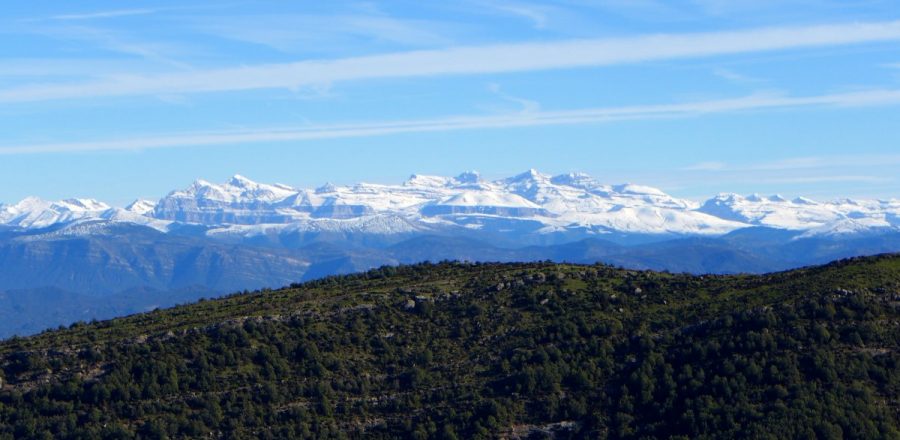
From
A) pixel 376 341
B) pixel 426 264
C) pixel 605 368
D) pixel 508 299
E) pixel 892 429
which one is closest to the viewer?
pixel 892 429

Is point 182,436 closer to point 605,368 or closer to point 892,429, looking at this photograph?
point 605,368

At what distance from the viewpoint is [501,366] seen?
122 metres

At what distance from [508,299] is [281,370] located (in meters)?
28.5

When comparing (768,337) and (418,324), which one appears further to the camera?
(418,324)

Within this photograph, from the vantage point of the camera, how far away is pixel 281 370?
12156cm

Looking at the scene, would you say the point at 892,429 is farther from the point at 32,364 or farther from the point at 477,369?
the point at 32,364

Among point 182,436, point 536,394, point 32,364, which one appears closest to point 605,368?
point 536,394

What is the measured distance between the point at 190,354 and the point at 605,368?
3952 cm

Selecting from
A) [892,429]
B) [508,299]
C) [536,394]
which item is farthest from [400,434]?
[892,429]

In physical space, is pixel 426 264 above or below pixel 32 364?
above

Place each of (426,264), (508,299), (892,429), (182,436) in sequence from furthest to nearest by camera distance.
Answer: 1. (426,264)
2. (508,299)
3. (182,436)
4. (892,429)

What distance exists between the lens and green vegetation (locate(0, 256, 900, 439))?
4294 inches

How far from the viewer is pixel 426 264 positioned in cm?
17388

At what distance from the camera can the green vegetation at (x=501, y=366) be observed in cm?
10906
